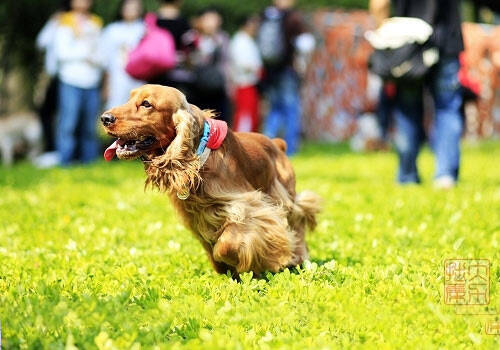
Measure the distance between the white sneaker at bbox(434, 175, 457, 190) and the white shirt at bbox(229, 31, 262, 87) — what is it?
261 inches

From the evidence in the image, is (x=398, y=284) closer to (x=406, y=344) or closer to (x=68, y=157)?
(x=406, y=344)

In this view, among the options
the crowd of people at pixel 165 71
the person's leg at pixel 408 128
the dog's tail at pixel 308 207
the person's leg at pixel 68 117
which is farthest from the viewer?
the person's leg at pixel 68 117

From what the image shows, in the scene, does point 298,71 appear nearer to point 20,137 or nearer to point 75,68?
point 75,68

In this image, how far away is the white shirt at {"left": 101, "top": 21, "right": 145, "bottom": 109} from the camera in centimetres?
1252

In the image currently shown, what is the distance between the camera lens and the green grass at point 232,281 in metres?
3.32

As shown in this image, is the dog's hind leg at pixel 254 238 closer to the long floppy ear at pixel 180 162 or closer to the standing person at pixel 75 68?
the long floppy ear at pixel 180 162

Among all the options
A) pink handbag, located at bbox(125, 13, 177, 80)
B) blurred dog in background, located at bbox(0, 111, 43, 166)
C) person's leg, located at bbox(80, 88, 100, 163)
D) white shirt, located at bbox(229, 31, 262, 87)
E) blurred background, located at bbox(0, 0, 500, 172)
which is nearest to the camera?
pink handbag, located at bbox(125, 13, 177, 80)

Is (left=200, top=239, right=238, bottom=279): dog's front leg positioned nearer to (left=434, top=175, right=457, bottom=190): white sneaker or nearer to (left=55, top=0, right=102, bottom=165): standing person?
(left=434, top=175, right=457, bottom=190): white sneaker

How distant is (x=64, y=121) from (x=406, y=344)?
9975 mm

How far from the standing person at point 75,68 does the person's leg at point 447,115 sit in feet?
19.6

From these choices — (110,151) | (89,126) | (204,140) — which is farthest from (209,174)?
(89,126)

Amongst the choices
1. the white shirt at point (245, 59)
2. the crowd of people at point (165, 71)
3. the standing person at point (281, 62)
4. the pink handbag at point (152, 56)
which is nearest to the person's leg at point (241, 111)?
the crowd of people at point (165, 71)

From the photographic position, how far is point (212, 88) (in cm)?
1034

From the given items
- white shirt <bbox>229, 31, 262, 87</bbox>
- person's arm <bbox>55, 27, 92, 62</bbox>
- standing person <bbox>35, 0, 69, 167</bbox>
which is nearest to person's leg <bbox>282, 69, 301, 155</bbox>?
white shirt <bbox>229, 31, 262, 87</bbox>
